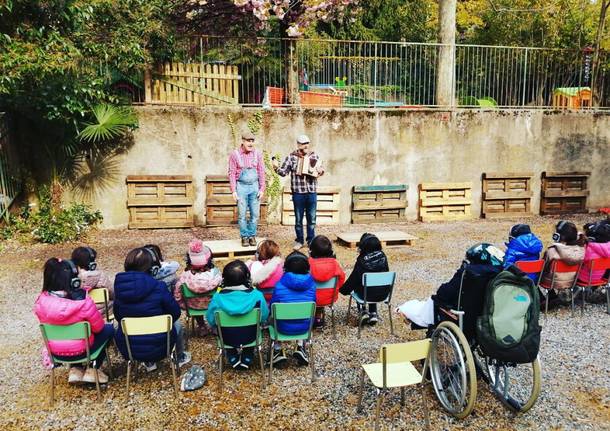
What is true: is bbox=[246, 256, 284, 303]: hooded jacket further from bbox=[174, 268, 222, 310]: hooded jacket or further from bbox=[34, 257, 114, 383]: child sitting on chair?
bbox=[34, 257, 114, 383]: child sitting on chair

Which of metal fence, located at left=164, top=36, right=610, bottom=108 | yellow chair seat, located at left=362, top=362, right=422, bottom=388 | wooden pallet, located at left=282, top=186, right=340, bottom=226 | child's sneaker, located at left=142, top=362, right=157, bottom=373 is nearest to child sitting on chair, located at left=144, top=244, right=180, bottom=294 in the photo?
child's sneaker, located at left=142, top=362, right=157, bottom=373

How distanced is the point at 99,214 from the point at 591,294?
26.6ft

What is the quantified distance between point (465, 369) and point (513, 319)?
0.48 metres

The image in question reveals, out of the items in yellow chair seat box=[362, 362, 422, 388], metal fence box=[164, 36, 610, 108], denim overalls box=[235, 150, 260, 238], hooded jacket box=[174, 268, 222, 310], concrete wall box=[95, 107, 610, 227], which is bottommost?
yellow chair seat box=[362, 362, 422, 388]

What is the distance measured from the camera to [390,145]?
37.1 ft

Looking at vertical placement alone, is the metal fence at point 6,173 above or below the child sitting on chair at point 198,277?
above

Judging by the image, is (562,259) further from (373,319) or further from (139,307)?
(139,307)

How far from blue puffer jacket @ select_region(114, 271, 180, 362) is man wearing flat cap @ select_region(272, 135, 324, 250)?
4.26 meters

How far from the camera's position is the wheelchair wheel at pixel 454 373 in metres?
3.84

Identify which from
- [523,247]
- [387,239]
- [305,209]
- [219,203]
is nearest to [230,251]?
[305,209]

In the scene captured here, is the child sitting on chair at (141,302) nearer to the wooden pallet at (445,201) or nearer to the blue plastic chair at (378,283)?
the blue plastic chair at (378,283)

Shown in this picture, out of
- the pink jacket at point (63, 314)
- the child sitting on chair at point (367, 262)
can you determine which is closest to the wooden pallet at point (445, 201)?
the child sitting on chair at point (367, 262)

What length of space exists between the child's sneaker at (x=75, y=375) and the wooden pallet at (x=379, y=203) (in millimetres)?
7349

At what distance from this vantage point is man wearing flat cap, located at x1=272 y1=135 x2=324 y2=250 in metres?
8.43
